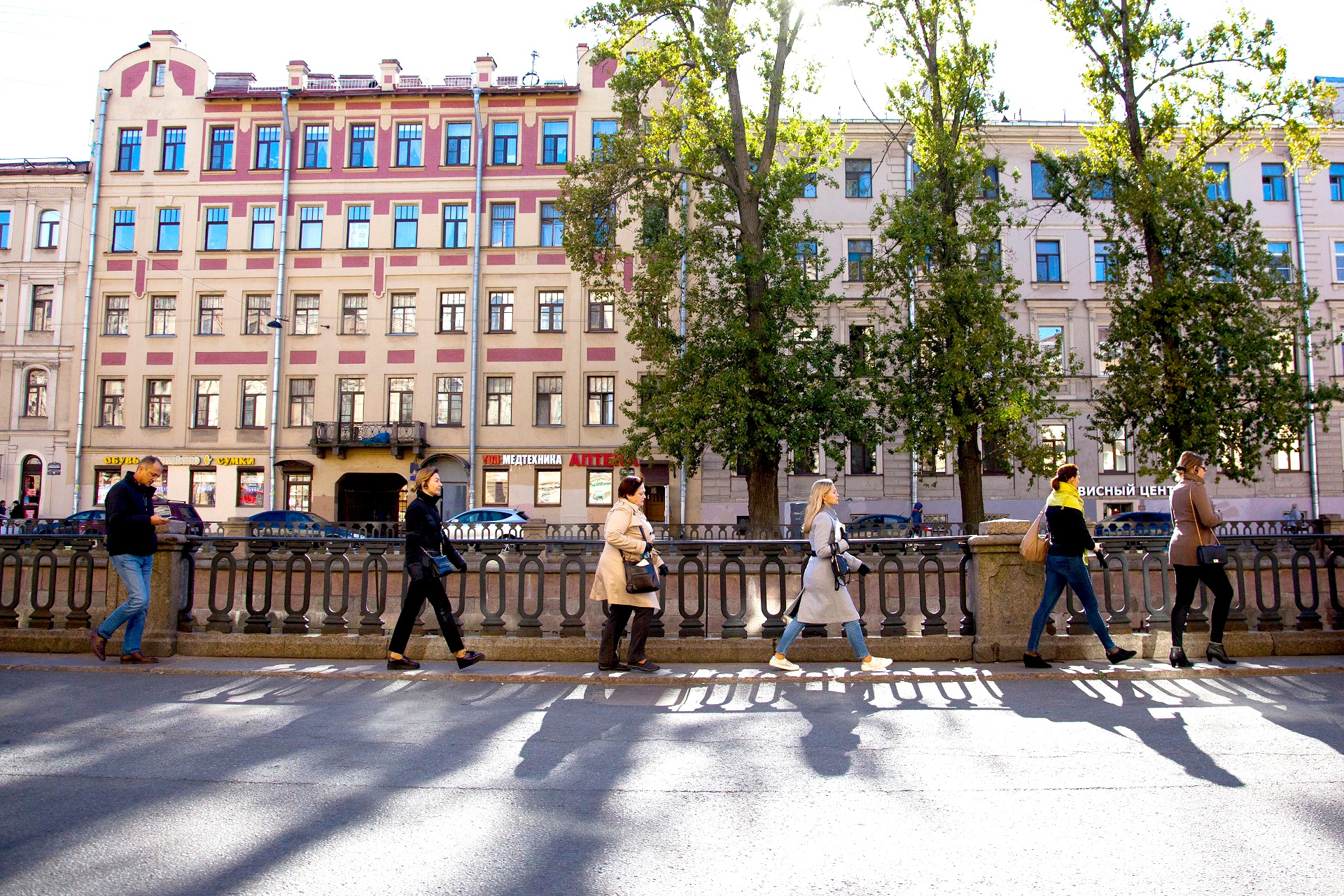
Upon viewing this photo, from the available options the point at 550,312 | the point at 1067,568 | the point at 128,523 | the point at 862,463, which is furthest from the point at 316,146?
the point at 1067,568

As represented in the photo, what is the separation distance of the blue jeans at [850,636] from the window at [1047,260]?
3300cm

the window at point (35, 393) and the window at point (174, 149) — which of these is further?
the window at point (174, 149)

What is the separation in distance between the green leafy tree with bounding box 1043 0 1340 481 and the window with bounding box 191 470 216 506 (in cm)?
3112

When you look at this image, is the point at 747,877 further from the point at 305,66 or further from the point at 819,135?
the point at 305,66

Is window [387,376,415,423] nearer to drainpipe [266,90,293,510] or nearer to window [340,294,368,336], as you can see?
window [340,294,368,336]

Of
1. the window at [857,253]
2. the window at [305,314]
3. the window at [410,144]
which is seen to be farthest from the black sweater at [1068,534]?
the window at [410,144]

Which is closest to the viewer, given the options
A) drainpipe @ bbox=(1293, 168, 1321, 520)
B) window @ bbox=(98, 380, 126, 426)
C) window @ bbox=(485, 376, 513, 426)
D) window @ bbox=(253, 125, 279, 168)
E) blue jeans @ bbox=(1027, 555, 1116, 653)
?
blue jeans @ bbox=(1027, 555, 1116, 653)

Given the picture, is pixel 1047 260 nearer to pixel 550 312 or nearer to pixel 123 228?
pixel 550 312

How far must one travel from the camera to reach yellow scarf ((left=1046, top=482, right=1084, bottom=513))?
831 cm

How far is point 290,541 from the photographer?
9.80 meters

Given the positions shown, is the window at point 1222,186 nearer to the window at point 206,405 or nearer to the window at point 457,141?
the window at point 457,141

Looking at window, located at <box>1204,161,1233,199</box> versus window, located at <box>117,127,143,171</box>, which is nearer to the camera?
window, located at <box>1204,161,1233,199</box>

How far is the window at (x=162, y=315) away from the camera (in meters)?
37.3

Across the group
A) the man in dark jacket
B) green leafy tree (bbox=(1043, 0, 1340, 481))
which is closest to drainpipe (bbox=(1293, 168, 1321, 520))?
green leafy tree (bbox=(1043, 0, 1340, 481))
